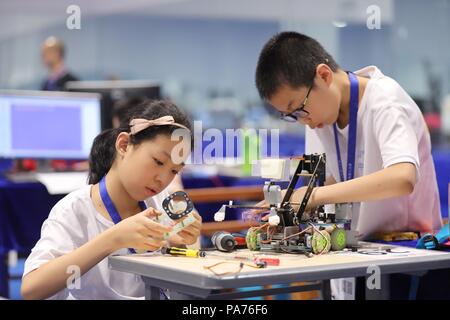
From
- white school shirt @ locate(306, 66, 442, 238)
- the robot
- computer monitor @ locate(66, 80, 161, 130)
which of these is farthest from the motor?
computer monitor @ locate(66, 80, 161, 130)

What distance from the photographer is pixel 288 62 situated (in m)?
2.62

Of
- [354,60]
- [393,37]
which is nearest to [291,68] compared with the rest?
[354,60]

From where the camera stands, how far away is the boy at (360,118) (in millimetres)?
2576

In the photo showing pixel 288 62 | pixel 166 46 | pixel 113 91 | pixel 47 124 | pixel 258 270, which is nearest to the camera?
pixel 258 270

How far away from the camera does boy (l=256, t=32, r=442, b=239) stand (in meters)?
2.58

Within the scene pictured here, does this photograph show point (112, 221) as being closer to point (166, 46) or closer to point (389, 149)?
point (389, 149)

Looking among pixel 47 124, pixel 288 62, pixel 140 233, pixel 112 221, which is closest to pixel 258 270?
pixel 140 233

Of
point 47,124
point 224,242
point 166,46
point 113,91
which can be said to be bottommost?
point 224,242

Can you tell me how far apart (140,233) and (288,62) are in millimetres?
872

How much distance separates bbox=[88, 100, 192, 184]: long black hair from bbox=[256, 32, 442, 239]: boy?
1.17ft

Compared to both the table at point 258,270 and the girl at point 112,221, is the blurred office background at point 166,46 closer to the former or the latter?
the girl at point 112,221

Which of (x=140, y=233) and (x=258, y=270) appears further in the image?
(x=140, y=233)

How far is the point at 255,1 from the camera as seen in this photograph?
9.84m

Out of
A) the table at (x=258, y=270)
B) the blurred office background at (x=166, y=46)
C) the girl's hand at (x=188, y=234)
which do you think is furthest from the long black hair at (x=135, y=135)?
the blurred office background at (x=166, y=46)
